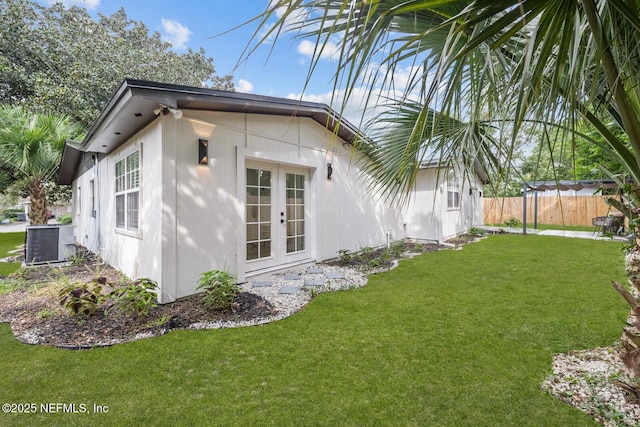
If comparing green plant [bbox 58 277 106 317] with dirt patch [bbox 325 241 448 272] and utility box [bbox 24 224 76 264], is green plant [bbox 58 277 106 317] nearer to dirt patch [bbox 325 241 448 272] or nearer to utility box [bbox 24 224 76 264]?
dirt patch [bbox 325 241 448 272]

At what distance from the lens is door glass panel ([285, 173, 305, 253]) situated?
19.6 feet

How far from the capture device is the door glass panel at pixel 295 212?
19.6 ft

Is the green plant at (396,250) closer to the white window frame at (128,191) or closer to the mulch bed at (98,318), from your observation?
the mulch bed at (98,318)

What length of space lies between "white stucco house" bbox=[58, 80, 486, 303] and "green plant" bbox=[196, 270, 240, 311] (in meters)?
0.56

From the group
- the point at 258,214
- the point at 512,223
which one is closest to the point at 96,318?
the point at 258,214

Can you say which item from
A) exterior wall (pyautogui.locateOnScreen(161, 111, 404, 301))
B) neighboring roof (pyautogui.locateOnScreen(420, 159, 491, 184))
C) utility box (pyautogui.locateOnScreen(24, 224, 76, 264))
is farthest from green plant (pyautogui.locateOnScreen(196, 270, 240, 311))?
utility box (pyautogui.locateOnScreen(24, 224, 76, 264))

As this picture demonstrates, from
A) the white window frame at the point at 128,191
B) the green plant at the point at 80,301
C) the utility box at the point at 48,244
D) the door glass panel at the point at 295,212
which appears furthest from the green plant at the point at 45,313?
the utility box at the point at 48,244

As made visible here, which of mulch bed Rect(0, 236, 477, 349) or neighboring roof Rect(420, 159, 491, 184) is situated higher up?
neighboring roof Rect(420, 159, 491, 184)

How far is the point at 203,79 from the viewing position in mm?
21281

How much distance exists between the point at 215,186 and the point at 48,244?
5.40 meters

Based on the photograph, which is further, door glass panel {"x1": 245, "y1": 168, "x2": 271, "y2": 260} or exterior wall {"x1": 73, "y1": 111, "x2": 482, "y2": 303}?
door glass panel {"x1": 245, "y1": 168, "x2": 271, "y2": 260}

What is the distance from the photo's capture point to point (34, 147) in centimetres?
766

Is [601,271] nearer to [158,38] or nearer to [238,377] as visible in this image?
[238,377]

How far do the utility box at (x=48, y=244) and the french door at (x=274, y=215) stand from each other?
→ 518 centimetres
